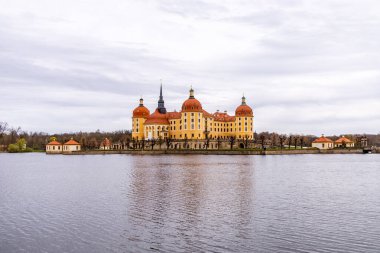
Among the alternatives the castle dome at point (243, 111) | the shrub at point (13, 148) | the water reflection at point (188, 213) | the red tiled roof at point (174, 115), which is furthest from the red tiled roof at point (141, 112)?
the water reflection at point (188, 213)

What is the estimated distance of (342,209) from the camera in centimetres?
2552

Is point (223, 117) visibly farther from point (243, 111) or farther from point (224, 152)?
point (224, 152)

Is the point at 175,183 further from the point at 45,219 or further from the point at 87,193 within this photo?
the point at 45,219

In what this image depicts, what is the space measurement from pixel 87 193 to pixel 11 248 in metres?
16.1

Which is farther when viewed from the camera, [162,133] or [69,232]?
[162,133]

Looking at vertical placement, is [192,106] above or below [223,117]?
above

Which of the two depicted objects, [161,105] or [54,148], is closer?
[54,148]

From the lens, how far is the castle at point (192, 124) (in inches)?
4847

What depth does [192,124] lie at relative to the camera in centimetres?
12300

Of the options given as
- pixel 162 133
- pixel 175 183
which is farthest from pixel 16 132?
pixel 175 183

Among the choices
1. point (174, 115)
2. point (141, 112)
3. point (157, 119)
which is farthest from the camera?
point (141, 112)

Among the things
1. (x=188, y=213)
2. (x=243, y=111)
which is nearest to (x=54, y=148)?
(x=243, y=111)

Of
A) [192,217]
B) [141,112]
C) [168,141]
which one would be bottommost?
[192,217]

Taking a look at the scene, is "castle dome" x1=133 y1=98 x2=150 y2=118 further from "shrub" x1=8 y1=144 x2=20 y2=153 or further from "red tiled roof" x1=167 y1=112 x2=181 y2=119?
"shrub" x1=8 y1=144 x2=20 y2=153
